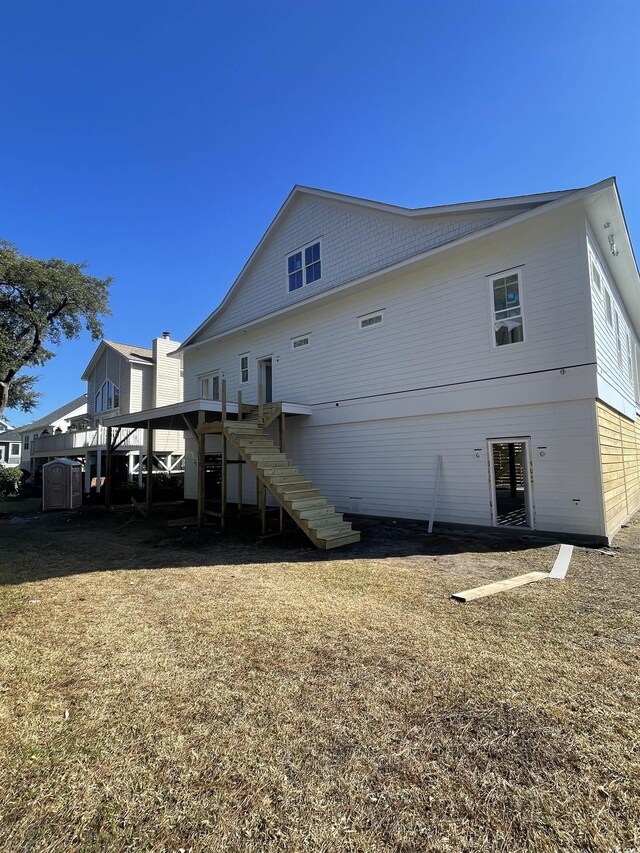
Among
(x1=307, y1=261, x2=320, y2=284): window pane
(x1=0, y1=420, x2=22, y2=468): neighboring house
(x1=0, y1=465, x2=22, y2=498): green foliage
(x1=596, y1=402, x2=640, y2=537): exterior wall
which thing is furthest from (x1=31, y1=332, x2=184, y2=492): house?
(x1=0, y1=420, x2=22, y2=468): neighboring house

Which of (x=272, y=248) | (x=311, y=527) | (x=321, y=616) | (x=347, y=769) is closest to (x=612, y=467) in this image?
(x=311, y=527)

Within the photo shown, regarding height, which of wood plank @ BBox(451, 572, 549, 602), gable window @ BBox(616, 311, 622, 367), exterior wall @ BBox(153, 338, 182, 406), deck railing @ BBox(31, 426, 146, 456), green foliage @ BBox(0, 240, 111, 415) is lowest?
wood plank @ BBox(451, 572, 549, 602)

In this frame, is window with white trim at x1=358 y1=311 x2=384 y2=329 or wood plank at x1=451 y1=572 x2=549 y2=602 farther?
window with white trim at x1=358 y1=311 x2=384 y2=329

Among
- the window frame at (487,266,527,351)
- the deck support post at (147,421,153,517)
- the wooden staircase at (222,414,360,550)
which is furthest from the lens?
the deck support post at (147,421,153,517)

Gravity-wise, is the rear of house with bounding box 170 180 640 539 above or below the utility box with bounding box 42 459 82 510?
above

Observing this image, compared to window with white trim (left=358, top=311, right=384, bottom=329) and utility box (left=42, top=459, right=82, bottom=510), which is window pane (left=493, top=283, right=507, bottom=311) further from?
utility box (left=42, top=459, right=82, bottom=510)

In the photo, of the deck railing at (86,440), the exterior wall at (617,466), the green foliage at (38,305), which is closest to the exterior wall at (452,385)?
the exterior wall at (617,466)

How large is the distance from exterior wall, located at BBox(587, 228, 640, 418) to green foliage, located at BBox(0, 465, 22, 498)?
26953 millimetres

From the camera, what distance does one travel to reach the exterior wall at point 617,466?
7828 millimetres

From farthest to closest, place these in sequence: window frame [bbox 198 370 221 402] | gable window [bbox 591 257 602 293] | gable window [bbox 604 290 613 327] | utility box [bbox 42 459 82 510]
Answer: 1. window frame [bbox 198 370 221 402]
2. utility box [bbox 42 459 82 510]
3. gable window [bbox 604 290 613 327]
4. gable window [bbox 591 257 602 293]

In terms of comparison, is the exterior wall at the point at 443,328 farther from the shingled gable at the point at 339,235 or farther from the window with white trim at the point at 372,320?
the shingled gable at the point at 339,235

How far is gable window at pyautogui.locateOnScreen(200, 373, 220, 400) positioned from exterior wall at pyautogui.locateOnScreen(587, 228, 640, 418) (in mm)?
12988

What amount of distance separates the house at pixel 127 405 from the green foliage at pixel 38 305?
9.13ft

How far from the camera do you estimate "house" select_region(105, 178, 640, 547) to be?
7848 millimetres
